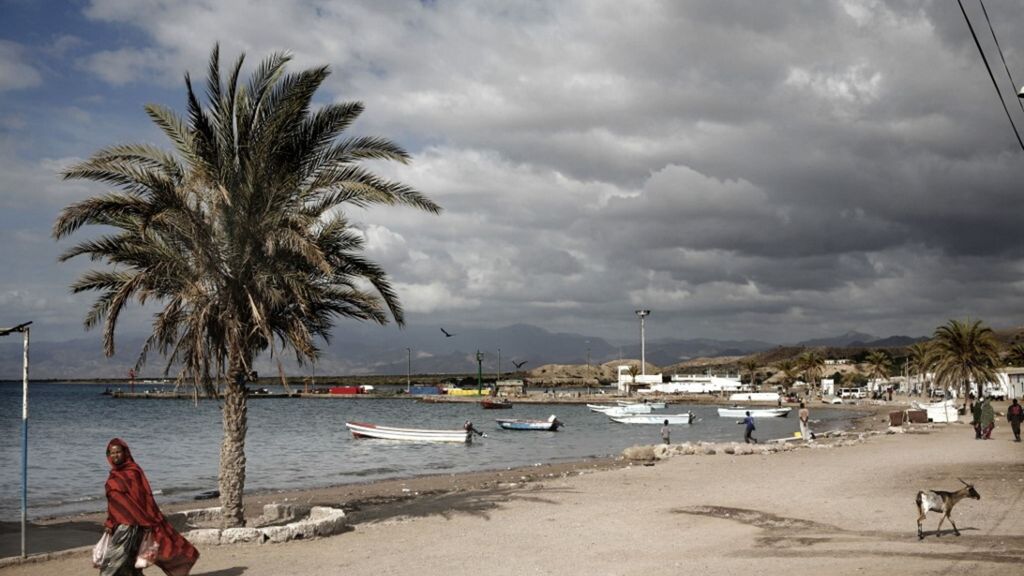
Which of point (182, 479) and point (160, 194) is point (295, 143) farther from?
point (182, 479)

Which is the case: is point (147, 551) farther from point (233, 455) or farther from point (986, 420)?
point (986, 420)

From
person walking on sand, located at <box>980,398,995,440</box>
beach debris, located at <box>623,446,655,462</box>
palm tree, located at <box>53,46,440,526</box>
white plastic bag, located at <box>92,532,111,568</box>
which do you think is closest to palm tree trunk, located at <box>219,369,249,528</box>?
palm tree, located at <box>53,46,440,526</box>

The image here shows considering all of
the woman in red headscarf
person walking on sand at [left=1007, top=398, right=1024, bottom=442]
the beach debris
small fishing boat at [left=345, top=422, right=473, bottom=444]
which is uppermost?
the woman in red headscarf

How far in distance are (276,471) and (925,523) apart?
92.0 ft

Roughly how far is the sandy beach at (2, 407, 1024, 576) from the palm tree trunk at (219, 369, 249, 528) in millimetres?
1171

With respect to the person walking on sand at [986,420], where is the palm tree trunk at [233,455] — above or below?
above

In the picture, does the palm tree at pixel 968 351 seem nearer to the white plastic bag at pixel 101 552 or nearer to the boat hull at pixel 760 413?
the boat hull at pixel 760 413

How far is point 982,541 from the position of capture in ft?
40.7

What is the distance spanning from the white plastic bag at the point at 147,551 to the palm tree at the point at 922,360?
220ft

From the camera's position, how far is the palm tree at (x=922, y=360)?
7591 centimetres

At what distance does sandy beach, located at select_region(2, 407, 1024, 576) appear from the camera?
11.6 metres

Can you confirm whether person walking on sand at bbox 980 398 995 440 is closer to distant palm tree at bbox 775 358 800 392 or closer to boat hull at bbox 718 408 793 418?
boat hull at bbox 718 408 793 418

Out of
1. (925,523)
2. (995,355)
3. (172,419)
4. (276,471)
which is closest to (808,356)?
(995,355)

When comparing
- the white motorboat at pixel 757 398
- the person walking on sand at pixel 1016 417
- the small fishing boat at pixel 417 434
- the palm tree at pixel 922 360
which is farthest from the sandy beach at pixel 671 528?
the white motorboat at pixel 757 398
